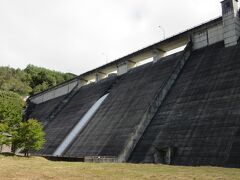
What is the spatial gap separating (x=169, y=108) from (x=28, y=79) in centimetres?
7069

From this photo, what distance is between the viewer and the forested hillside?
3314 inches

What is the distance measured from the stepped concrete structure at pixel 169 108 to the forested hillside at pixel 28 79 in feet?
136

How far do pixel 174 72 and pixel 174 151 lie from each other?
11.2 m

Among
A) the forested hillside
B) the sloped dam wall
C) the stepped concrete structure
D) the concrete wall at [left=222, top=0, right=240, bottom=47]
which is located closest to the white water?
the stepped concrete structure

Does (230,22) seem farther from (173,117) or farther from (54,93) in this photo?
(54,93)

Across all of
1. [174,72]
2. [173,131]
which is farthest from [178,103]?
[174,72]

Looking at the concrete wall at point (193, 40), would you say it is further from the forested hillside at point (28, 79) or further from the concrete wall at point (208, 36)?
the forested hillside at point (28, 79)

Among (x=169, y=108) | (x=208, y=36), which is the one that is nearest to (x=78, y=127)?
(x=169, y=108)

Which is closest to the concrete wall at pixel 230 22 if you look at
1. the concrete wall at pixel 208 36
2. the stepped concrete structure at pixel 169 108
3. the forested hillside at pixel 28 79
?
the stepped concrete structure at pixel 169 108

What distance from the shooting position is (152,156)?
953 inches

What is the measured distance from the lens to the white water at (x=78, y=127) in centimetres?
3684

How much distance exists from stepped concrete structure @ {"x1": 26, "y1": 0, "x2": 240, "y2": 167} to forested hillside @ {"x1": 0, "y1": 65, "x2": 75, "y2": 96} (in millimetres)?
41439

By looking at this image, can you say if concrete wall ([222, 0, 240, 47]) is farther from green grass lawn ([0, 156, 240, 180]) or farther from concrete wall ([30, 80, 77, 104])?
concrete wall ([30, 80, 77, 104])

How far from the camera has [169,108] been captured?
27.9 metres
